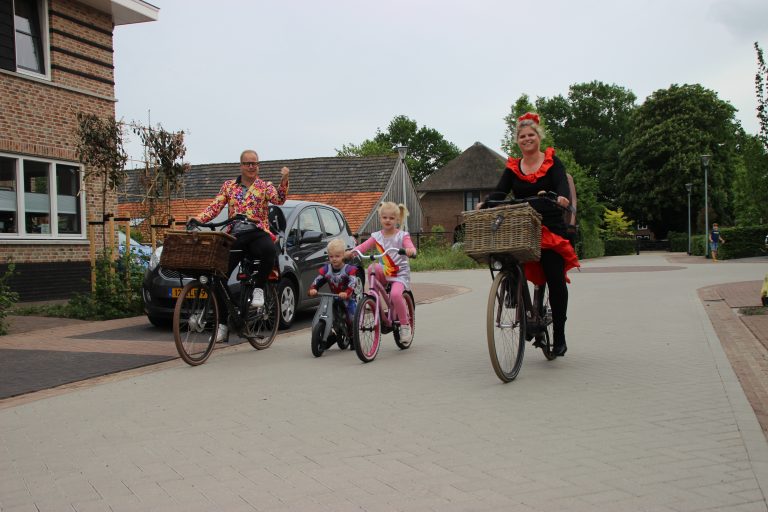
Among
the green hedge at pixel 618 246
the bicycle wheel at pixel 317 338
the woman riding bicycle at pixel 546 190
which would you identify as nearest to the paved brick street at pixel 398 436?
the bicycle wheel at pixel 317 338

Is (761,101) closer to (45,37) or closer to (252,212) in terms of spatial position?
(252,212)

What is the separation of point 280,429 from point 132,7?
1454 cm

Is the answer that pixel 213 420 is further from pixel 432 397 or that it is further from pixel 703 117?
pixel 703 117

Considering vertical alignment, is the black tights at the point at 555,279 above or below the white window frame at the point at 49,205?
below

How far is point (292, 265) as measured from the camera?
1005cm

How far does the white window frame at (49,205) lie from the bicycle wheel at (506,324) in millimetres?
10214

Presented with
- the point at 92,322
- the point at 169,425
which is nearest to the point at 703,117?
the point at 92,322

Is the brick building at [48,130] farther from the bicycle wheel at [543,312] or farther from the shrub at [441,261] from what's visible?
the shrub at [441,261]

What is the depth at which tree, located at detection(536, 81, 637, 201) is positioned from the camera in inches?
2913

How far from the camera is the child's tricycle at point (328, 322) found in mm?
7441

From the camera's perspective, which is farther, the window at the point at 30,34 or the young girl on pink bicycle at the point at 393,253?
the window at the point at 30,34

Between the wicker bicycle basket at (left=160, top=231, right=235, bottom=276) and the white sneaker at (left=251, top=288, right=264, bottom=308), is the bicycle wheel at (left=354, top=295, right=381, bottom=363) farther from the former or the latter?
the wicker bicycle basket at (left=160, top=231, right=235, bottom=276)

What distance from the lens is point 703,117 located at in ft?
204

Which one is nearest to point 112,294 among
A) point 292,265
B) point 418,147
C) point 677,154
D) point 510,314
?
point 292,265
